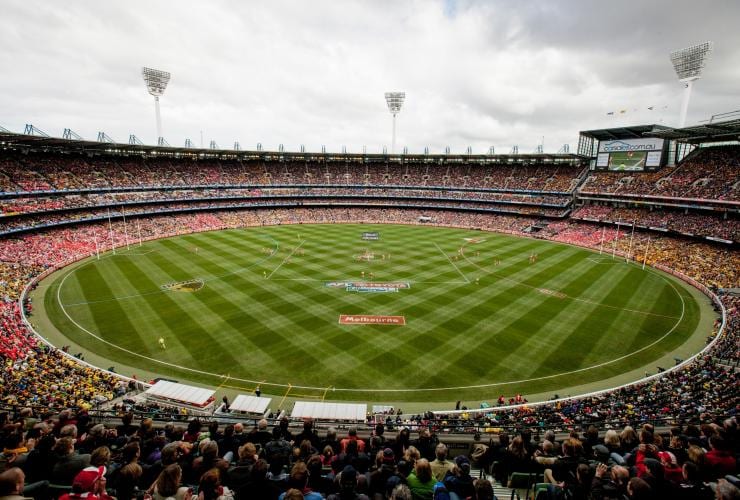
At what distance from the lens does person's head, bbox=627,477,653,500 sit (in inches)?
211

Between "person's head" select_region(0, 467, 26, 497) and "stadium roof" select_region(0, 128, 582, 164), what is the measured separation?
69481 mm

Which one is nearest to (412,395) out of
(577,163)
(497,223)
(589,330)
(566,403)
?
(566,403)

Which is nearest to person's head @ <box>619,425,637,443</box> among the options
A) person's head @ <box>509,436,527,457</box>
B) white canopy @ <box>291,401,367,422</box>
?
person's head @ <box>509,436,527,457</box>

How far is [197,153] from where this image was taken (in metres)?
93.1

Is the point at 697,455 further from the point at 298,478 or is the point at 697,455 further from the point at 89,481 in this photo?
the point at 89,481

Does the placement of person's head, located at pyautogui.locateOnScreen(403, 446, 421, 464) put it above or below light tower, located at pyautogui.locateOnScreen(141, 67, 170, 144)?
below

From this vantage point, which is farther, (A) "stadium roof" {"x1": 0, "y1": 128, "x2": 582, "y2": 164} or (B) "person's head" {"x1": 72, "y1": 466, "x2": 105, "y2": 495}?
(A) "stadium roof" {"x1": 0, "y1": 128, "x2": 582, "y2": 164}

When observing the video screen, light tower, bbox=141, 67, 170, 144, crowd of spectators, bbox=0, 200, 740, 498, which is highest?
light tower, bbox=141, 67, 170, 144

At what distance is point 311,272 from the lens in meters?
48.3

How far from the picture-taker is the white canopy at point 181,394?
22.0 meters

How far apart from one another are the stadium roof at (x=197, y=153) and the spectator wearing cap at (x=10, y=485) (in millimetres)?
69487

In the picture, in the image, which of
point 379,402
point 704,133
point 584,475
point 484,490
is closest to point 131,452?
point 484,490

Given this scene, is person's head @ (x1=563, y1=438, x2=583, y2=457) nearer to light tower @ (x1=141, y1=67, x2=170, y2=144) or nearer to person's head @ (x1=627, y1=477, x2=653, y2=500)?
person's head @ (x1=627, y1=477, x2=653, y2=500)

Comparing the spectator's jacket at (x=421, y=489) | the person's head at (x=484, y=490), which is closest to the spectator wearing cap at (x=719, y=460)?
the person's head at (x=484, y=490)
